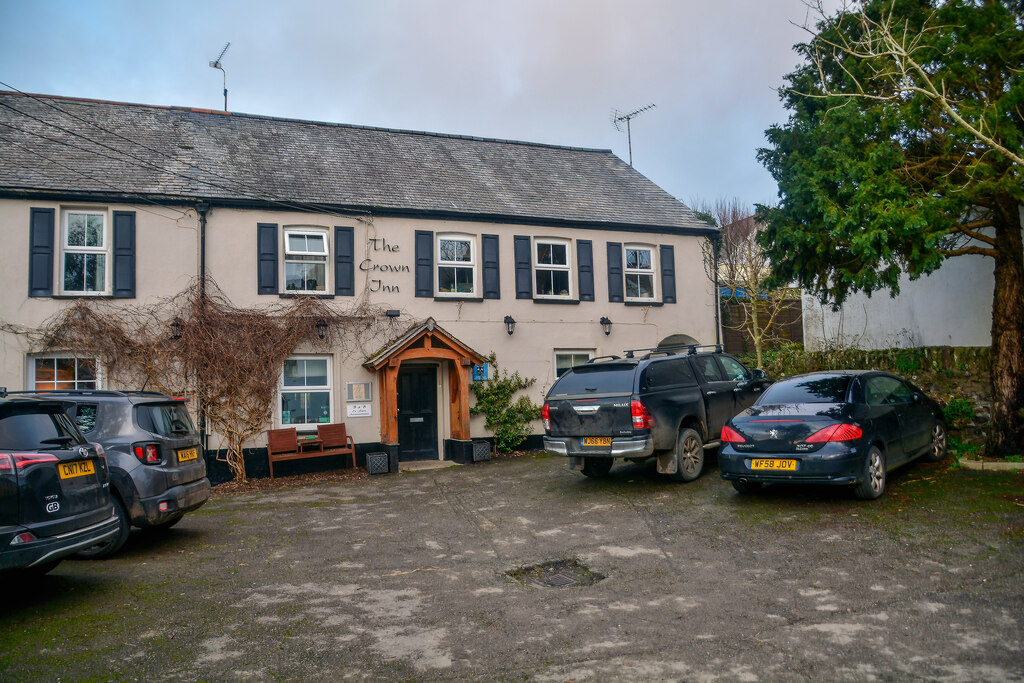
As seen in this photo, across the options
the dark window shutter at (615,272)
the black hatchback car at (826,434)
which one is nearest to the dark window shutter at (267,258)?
the dark window shutter at (615,272)

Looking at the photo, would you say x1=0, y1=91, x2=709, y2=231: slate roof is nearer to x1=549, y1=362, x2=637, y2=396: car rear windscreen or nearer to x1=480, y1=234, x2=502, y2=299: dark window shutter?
x1=480, y1=234, x2=502, y2=299: dark window shutter

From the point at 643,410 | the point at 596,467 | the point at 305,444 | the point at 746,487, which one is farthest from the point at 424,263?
the point at 746,487

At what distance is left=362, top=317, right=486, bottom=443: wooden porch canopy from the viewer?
1491 centimetres

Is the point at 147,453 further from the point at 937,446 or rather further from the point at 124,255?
the point at 937,446

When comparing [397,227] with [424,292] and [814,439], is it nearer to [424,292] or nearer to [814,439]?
[424,292]

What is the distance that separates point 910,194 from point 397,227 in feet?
34.2

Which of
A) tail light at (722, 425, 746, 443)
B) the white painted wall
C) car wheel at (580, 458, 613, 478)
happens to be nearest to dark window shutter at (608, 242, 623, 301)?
the white painted wall

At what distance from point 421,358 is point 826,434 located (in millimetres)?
9367

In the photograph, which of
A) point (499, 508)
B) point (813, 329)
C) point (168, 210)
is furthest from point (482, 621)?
point (813, 329)

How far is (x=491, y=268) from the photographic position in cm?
1680

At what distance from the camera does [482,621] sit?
5.45 metres

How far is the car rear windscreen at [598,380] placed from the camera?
10.2m

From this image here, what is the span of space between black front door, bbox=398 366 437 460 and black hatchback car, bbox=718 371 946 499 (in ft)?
27.4

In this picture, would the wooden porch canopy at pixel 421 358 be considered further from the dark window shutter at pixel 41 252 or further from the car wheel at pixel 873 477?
the car wheel at pixel 873 477
